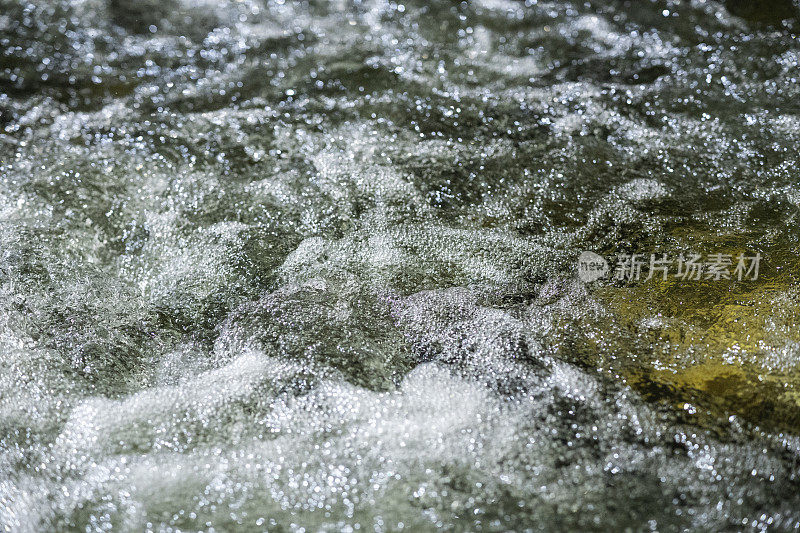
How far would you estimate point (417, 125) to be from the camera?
2.37 meters

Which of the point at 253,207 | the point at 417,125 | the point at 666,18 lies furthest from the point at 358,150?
the point at 666,18

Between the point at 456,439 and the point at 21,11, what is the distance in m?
3.25

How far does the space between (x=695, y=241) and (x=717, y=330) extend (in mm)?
361

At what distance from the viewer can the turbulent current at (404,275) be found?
1416 millimetres

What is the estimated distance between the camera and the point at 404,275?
1.88m

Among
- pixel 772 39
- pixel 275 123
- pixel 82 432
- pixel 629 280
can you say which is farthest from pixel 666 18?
pixel 82 432

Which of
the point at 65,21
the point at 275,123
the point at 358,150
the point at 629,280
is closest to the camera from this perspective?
the point at 629,280

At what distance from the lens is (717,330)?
64.6 inches

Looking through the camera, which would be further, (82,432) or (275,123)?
(275,123)

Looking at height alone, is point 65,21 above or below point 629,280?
above

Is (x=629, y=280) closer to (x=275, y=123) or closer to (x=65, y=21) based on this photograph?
(x=275, y=123)

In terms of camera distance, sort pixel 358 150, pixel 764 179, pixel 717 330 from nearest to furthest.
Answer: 1. pixel 717 330
2. pixel 764 179
3. pixel 358 150

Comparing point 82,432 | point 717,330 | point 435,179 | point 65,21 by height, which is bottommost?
point 82,432

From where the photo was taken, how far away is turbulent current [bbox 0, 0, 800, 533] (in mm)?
1416
